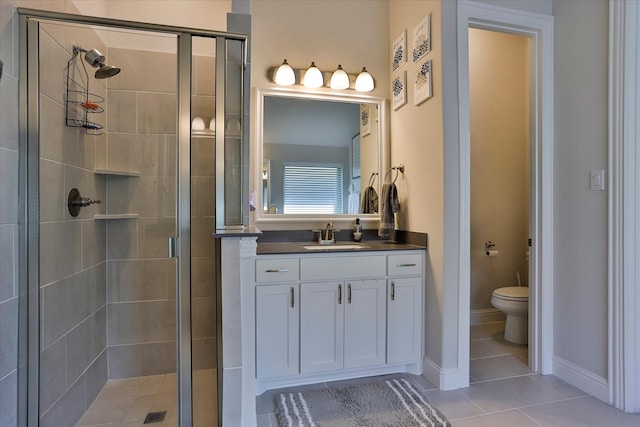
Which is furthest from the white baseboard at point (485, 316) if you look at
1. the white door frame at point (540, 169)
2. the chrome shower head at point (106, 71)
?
the chrome shower head at point (106, 71)

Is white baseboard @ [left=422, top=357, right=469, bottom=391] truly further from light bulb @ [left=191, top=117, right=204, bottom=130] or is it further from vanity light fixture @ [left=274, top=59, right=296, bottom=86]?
vanity light fixture @ [left=274, top=59, right=296, bottom=86]

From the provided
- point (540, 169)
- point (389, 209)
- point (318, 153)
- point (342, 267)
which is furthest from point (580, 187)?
point (318, 153)

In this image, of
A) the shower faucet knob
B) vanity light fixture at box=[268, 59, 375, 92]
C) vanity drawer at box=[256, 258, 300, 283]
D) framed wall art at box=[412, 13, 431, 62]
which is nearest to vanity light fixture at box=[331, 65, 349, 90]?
vanity light fixture at box=[268, 59, 375, 92]

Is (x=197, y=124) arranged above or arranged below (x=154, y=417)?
above

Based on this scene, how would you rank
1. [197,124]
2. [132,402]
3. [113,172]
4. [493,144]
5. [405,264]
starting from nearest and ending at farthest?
[197,124], [132,402], [113,172], [405,264], [493,144]

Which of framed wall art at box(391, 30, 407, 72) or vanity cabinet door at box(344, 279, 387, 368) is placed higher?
framed wall art at box(391, 30, 407, 72)

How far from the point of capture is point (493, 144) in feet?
10.4

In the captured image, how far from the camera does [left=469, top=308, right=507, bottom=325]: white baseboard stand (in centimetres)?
317

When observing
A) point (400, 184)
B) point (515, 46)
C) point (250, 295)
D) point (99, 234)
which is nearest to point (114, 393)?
point (99, 234)

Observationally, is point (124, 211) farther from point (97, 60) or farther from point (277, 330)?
point (277, 330)

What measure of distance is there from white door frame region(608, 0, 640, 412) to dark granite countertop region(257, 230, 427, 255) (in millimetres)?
998

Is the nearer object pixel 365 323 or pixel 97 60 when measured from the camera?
pixel 97 60

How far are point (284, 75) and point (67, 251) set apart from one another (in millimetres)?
1755

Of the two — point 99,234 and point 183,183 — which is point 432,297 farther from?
point 99,234
